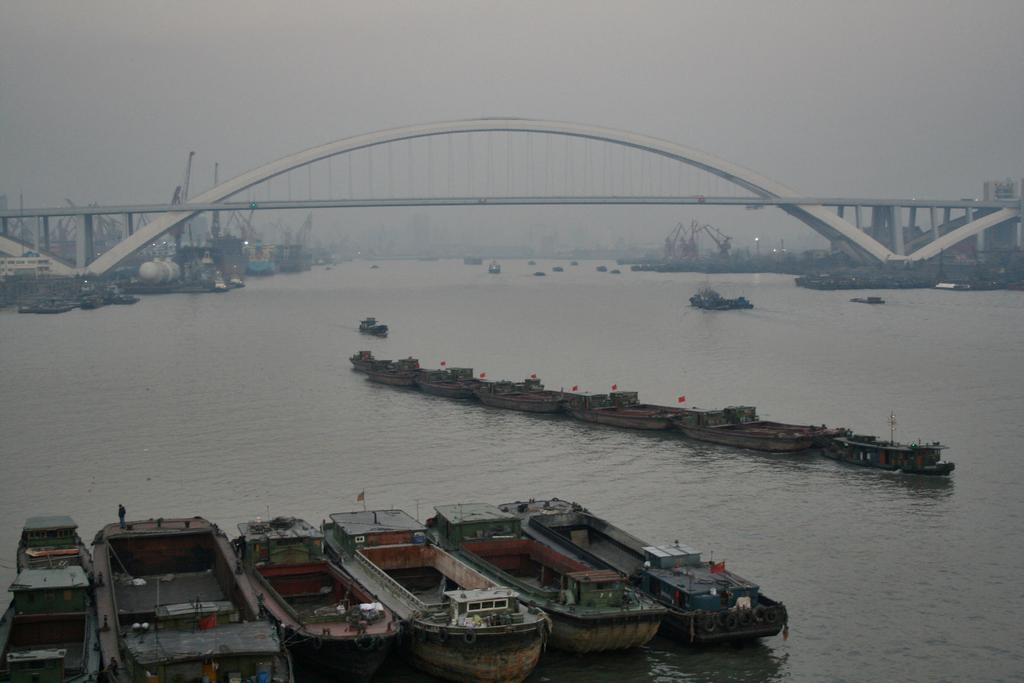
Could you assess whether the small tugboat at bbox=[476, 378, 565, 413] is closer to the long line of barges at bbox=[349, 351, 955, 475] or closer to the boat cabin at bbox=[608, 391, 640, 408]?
the long line of barges at bbox=[349, 351, 955, 475]

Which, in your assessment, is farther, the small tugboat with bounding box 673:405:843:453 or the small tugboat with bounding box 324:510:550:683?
the small tugboat with bounding box 673:405:843:453

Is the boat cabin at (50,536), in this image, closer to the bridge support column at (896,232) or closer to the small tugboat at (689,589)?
the small tugboat at (689,589)

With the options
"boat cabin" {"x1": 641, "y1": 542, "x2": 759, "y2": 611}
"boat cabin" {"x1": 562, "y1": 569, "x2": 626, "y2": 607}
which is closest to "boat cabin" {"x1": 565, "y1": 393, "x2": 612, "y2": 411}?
"boat cabin" {"x1": 641, "y1": 542, "x2": 759, "y2": 611}

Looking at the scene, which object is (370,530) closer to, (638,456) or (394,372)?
(638,456)

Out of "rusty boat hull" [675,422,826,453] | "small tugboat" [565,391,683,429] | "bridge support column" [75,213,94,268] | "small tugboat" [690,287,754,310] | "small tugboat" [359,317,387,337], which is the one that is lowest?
"rusty boat hull" [675,422,826,453]

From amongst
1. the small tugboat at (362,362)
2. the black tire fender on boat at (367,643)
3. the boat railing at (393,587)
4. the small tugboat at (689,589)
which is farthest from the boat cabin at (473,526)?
the small tugboat at (362,362)

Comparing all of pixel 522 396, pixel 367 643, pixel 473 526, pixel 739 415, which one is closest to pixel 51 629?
pixel 367 643
